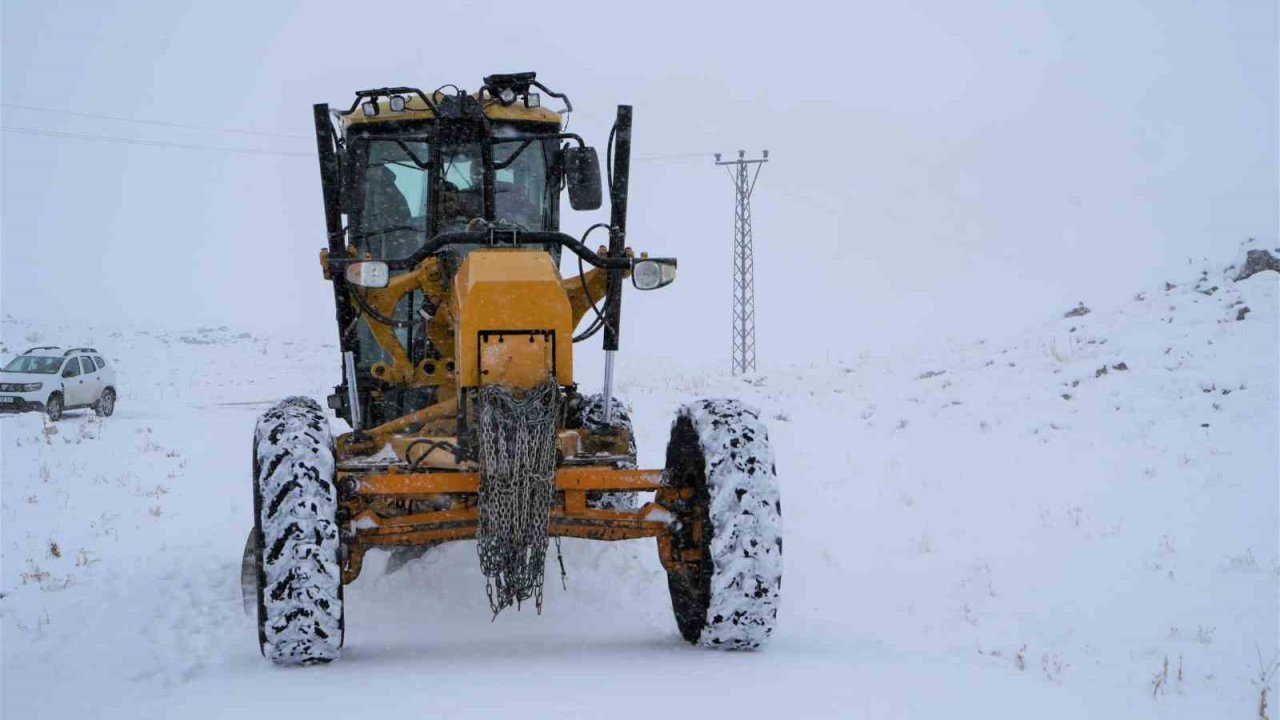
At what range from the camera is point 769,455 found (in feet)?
16.8

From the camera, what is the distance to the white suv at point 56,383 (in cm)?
2069

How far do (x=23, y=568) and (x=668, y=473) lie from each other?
478 centimetres

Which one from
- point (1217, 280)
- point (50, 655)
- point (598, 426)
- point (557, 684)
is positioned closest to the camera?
point (557, 684)

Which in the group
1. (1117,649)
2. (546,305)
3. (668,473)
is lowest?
(1117,649)

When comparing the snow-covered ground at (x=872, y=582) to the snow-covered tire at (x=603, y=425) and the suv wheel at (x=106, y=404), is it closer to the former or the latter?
the snow-covered tire at (x=603, y=425)

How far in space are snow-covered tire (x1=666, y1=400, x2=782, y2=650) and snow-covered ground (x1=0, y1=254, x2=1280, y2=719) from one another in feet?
0.55

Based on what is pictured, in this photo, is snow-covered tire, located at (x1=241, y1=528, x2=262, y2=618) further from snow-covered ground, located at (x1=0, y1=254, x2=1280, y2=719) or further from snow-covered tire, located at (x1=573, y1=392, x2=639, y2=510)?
snow-covered tire, located at (x1=573, y1=392, x2=639, y2=510)

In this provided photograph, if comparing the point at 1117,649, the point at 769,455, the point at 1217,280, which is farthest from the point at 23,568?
the point at 1217,280

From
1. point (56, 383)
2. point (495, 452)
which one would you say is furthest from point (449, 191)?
point (56, 383)

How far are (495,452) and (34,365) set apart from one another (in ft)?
65.4

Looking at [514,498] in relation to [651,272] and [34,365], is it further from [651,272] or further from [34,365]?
[34,365]

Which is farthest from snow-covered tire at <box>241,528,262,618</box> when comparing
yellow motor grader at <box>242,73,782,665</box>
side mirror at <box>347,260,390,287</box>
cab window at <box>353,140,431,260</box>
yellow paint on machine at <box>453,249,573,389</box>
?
cab window at <box>353,140,431,260</box>

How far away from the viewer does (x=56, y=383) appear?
832 inches

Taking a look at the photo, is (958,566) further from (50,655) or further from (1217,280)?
(1217,280)
